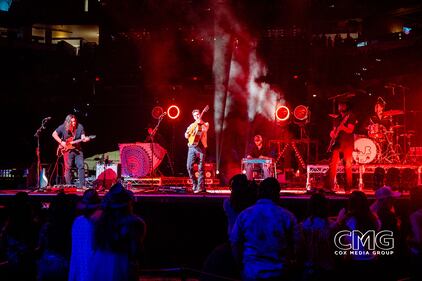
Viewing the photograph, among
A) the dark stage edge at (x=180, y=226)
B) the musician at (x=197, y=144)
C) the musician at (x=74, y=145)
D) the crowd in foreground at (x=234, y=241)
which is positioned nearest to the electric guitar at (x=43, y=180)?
the musician at (x=74, y=145)

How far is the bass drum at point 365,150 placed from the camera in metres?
15.9

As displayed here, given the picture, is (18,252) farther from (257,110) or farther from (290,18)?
(290,18)

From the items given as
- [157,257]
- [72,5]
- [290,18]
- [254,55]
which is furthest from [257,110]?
[72,5]

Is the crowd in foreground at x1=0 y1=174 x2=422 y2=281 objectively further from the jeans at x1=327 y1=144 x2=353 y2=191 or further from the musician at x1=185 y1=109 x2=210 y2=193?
the musician at x1=185 y1=109 x2=210 y2=193

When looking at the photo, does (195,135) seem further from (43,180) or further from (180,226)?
(43,180)

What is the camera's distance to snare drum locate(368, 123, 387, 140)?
16344 millimetres

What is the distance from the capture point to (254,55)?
22.9 m

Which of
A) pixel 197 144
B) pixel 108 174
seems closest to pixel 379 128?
pixel 197 144

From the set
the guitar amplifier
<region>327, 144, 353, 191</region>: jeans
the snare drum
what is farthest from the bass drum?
the guitar amplifier

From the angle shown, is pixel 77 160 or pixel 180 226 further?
pixel 77 160

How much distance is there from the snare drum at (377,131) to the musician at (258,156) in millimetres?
3622

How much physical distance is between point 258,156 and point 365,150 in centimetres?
369

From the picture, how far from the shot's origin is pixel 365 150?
52.7 feet

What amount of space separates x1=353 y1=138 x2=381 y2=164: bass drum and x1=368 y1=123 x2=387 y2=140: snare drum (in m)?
0.50
